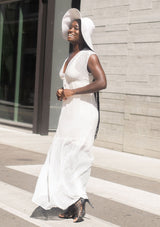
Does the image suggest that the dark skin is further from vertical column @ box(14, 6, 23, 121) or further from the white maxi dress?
vertical column @ box(14, 6, 23, 121)

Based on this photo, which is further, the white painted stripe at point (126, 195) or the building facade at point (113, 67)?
the building facade at point (113, 67)

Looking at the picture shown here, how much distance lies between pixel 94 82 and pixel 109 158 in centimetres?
522

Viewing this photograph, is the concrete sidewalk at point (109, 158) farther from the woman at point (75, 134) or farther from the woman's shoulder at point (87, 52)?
the woman's shoulder at point (87, 52)

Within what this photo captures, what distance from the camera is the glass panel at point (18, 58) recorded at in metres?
15.0

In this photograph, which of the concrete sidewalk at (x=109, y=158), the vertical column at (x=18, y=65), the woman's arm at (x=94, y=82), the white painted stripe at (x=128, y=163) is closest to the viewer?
the woman's arm at (x=94, y=82)

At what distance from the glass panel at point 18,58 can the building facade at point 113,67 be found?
0.11 feet

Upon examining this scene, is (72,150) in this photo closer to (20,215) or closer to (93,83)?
(93,83)

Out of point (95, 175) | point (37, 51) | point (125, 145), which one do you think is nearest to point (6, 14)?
point (37, 51)

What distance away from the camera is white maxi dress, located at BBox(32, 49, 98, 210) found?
15.6 ft

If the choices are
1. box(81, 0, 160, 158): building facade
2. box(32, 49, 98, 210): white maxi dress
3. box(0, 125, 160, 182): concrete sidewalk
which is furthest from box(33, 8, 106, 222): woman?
box(81, 0, 160, 158): building facade

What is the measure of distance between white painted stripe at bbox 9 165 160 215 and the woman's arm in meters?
1.63

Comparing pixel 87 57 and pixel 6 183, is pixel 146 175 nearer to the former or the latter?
pixel 6 183

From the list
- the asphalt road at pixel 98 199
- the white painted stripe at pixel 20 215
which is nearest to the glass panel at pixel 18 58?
the asphalt road at pixel 98 199

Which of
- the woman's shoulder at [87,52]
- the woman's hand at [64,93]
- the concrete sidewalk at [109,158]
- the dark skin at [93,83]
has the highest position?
the woman's shoulder at [87,52]
